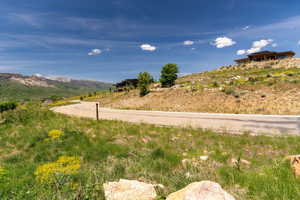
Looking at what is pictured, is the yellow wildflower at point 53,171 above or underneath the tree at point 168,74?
underneath

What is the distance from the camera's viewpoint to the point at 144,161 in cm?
475

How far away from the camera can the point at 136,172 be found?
4074 millimetres

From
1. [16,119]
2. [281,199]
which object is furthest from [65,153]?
[16,119]

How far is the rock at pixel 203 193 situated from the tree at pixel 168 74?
119 ft

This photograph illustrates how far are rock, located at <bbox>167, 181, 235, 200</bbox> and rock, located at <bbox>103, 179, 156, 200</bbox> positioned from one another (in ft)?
1.86

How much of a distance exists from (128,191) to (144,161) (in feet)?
6.47

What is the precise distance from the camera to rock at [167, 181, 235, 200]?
2150 millimetres

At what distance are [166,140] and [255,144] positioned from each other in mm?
4200

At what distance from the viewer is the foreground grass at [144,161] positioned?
10.1 ft

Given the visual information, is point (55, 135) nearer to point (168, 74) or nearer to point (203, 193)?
point (203, 193)

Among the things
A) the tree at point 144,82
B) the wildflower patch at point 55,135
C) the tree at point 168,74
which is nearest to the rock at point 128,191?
the wildflower patch at point 55,135

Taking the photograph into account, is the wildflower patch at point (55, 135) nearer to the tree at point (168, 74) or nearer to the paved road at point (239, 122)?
the paved road at point (239, 122)

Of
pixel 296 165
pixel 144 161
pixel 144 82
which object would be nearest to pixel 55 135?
pixel 144 161

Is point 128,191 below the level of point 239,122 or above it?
above
